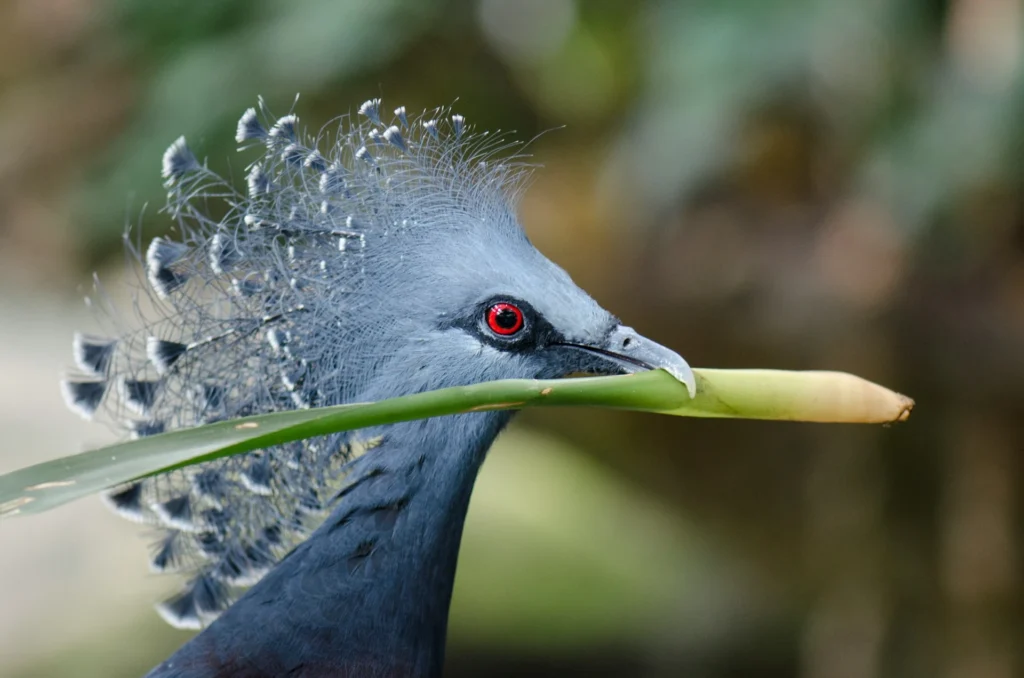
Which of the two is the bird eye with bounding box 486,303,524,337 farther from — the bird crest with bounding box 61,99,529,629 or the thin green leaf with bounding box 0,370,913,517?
the thin green leaf with bounding box 0,370,913,517

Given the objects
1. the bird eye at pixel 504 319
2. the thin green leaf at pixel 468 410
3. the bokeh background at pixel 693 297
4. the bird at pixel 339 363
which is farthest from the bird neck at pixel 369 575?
the bokeh background at pixel 693 297

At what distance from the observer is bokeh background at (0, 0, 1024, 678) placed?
2.85 m

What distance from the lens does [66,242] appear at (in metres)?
4.69

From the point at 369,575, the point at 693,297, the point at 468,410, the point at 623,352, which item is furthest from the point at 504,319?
the point at 693,297

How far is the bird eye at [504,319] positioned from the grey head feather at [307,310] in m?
0.02

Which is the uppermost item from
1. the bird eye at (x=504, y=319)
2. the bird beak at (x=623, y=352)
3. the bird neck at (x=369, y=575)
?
the bird eye at (x=504, y=319)

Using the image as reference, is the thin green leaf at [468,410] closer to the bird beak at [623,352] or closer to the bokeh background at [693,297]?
the bird beak at [623,352]

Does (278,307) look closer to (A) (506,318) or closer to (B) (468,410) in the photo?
(A) (506,318)

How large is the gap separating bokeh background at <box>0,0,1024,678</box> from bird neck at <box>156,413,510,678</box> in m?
1.51

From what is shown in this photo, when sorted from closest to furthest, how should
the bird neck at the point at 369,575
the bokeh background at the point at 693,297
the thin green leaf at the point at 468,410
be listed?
the thin green leaf at the point at 468,410
the bird neck at the point at 369,575
the bokeh background at the point at 693,297

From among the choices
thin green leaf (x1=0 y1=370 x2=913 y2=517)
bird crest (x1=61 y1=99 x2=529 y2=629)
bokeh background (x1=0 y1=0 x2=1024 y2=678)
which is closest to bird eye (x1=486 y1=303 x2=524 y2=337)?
bird crest (x1=61 y1=99 x2=529 y2=629)

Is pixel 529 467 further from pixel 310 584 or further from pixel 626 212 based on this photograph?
pixel 310 584

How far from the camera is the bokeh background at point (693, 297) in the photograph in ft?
9.34

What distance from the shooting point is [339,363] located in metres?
1.57
